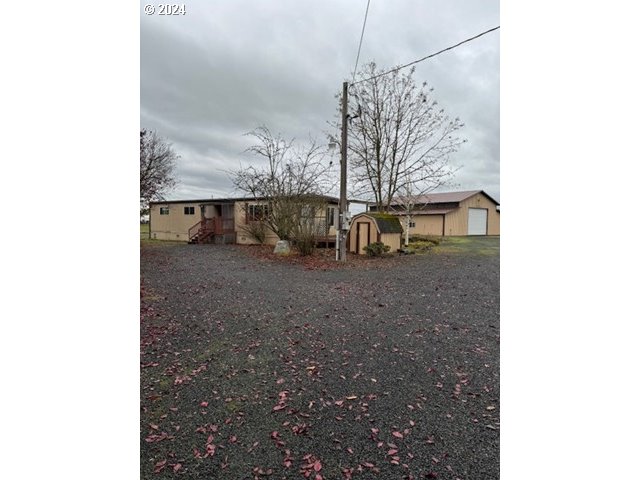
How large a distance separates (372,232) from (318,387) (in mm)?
7442

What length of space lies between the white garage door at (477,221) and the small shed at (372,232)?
8.88 metres

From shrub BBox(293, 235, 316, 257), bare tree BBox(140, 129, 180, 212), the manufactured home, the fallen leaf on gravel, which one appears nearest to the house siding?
the manufactured home

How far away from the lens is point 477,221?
52.2ft

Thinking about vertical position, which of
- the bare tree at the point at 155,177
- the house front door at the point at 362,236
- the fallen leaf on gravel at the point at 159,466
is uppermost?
the bare tree at the point at 155,177

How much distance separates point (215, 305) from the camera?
136 inches

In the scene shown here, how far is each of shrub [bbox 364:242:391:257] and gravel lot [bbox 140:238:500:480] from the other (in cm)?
452

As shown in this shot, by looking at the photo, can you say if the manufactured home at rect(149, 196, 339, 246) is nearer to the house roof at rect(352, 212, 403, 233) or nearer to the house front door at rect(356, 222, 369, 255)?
the house front door at rect(356, 222, 369, 255)

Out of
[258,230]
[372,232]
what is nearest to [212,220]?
[258,230]

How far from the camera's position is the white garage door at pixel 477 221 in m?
15.8

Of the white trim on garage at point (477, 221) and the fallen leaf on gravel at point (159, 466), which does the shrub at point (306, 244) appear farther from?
the white trim on garage at point (477, 221)

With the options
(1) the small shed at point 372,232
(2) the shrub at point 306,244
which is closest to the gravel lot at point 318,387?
(2) the shrub at point 306,244
